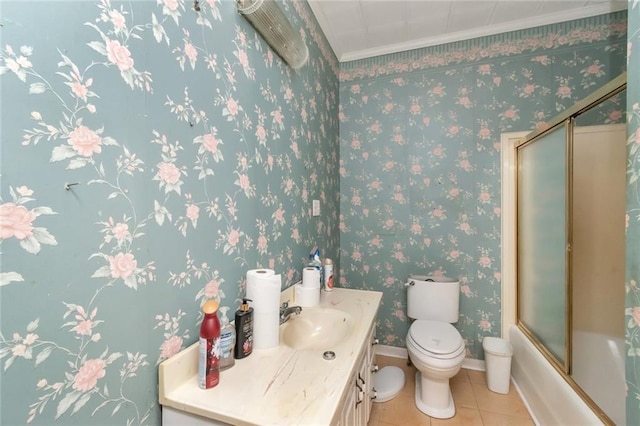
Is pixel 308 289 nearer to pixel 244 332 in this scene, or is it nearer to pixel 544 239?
pixel 244 332

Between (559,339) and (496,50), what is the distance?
80.0 inches

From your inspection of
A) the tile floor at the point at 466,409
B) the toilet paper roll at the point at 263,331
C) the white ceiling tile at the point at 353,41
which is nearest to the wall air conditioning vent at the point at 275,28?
the white ceiling tile at the point at 353,41

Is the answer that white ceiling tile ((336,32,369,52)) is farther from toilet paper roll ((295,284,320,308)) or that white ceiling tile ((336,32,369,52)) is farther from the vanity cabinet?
the vanity cabinet

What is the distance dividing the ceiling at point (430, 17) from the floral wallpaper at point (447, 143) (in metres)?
0.07

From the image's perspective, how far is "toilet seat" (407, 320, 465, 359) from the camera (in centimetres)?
156

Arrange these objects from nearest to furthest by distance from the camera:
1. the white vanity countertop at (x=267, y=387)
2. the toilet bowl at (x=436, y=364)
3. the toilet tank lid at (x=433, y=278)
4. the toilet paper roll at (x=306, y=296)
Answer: the white vanity countertop at (x=267, y=387), the toilet paper roll at (x=306, y=296), the toilet bowl at (x=436, y=364), the toilet tank lid at (x=433, y=278)

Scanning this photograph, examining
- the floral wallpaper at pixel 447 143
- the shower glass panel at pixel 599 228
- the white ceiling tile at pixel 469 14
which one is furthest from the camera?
the floral wallpaper at pixel 447 143

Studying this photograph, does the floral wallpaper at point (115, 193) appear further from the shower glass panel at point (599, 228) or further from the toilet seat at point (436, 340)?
the shower glass panel at point (599, 228)

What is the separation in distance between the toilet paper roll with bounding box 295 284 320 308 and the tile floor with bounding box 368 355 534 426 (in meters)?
0.83

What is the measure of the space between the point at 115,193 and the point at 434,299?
6.72 ft

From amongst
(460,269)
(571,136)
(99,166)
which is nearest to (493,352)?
(460,269)

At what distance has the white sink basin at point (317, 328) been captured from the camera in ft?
4.00

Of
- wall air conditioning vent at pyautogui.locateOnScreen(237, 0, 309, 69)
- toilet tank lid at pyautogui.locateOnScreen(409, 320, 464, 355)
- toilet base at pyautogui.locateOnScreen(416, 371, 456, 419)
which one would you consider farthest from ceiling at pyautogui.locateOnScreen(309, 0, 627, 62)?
toilet base at pyautogui.locateOnScreen(416, 371, 456, 419)

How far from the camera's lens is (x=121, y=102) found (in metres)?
0.64
